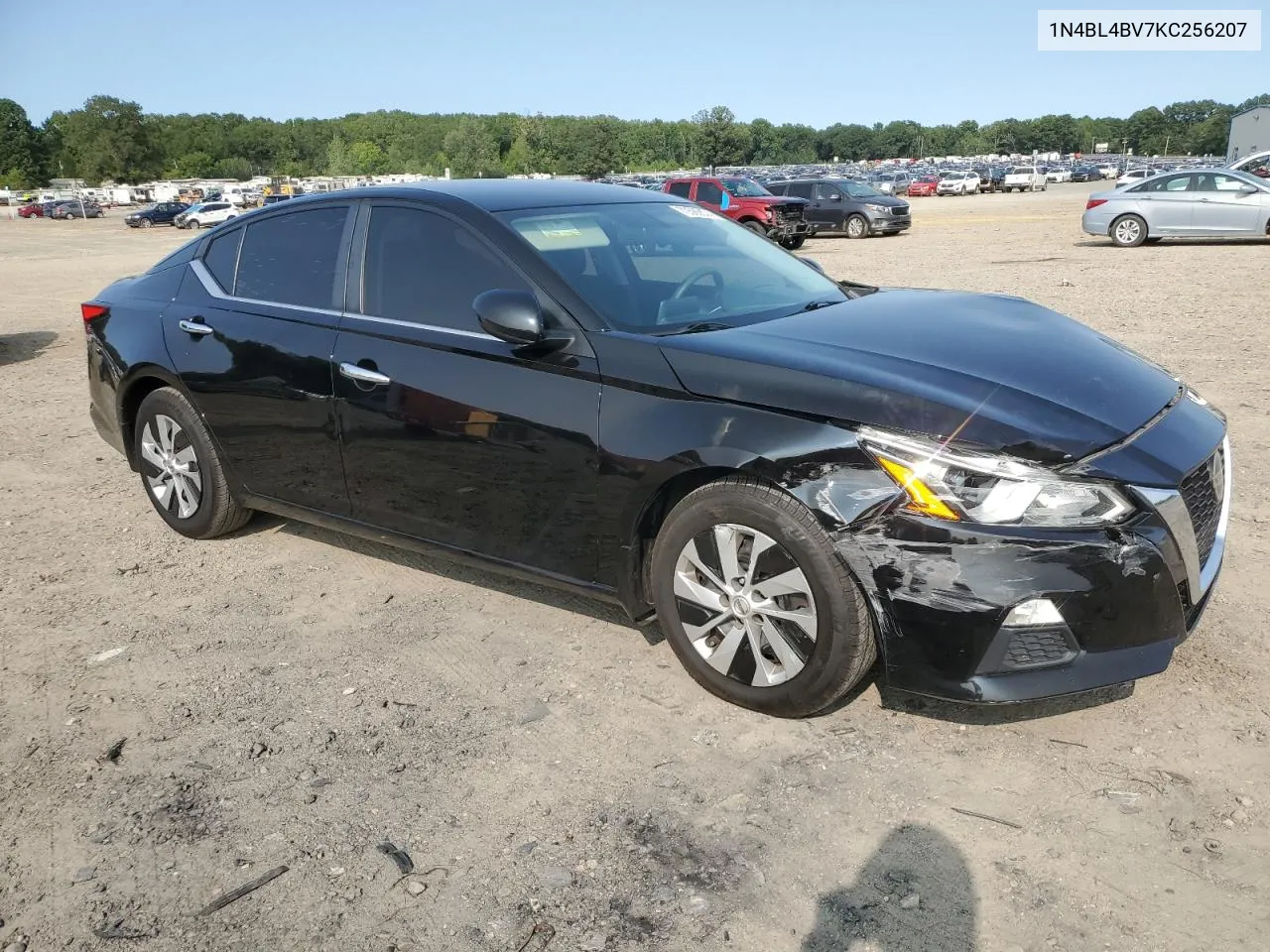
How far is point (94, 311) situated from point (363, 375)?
2.21 metres

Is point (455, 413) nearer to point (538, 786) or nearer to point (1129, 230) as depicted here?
point (538, 786)

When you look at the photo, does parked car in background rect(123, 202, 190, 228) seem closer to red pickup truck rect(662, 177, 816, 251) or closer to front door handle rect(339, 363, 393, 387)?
red pickup truck rect(662, 177, 816, 251)

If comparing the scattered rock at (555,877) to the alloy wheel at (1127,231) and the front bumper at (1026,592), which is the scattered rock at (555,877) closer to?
the front bumper at (1026,592)

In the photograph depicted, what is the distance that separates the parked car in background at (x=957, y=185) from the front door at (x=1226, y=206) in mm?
47214

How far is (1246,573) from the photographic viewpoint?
14.0 ft

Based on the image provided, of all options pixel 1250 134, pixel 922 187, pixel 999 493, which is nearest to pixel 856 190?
pixel 999 493

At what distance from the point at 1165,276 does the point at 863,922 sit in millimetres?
14837

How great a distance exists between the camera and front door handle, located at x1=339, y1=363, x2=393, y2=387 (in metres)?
3.99

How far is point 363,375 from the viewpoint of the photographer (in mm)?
4047

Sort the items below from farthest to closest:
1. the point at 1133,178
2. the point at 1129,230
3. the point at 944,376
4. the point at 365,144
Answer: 1. the point at 365,144
2. the point at 1133,178
3. the point at 1129,230
4. the point at 944,376

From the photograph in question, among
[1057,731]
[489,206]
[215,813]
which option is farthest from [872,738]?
[489,206]

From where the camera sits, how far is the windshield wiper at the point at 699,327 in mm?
3578

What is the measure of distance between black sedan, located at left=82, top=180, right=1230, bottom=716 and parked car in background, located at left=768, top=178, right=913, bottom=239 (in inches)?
960

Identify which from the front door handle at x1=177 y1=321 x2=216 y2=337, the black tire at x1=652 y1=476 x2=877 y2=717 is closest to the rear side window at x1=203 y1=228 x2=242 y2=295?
the front door handle at x1=177 y1=321 x2=216 y2=337
